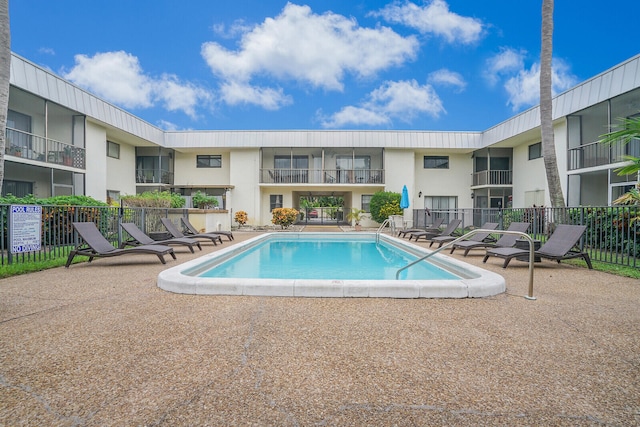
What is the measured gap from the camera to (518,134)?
18.3 metres

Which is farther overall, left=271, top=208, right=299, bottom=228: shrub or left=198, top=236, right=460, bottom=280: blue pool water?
left=271, top=208, right=299, bottom=228: shrub

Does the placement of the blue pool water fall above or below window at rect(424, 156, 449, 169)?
below

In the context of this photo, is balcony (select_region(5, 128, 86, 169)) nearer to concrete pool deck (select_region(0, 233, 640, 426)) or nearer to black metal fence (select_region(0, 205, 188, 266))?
black metal fence (select_region(0, 205, 188, 266))

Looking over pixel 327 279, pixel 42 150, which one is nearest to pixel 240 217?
pixel 42 150

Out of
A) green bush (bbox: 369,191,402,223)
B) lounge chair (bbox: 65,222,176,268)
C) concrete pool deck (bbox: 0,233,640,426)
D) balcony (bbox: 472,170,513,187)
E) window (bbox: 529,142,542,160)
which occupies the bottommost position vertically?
concrete pool deck (bbox: 0,233,640,426)

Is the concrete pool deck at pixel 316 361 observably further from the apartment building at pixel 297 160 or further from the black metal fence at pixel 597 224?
the apartment building at pixel 297 160

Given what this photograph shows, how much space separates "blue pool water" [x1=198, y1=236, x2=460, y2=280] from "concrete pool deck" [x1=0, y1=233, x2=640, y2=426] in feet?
7.58

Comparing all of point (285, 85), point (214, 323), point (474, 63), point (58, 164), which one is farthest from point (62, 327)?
point (285, 85)

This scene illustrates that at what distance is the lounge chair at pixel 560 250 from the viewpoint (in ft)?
23.0

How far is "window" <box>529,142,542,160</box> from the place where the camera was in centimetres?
1915

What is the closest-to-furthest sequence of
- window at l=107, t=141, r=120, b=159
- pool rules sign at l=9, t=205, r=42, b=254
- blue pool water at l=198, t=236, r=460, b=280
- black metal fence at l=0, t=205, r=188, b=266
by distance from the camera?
pool rules sign at l=9, t=205, r=42, b=254 < blue pool water at l=198, t=236, r=460, b=280 < black metal fence at l=0, t=205, r=188, b=266 < window at l=107, t=141, r=120, b=159

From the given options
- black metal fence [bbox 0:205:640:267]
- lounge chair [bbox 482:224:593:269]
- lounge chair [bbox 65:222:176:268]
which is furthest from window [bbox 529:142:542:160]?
lounge chair [bbox 65:222:176:268]

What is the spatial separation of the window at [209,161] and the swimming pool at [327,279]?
14471 mm

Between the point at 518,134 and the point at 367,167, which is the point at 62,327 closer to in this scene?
the point at 518,134
